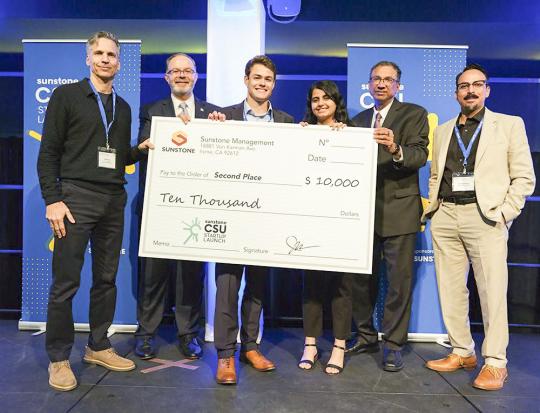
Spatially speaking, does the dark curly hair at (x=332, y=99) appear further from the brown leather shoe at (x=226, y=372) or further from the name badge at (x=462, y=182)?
the brown leather shoe at (x=226, y=372)

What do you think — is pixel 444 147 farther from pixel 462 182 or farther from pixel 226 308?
pixel 226 308

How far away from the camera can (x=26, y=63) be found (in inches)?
136

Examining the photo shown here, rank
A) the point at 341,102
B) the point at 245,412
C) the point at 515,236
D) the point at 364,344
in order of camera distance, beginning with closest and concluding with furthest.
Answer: the point at 245,412 < the point at 341,102 < the point at 364,344 < the point at 515,236

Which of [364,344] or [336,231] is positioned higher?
[336,231]

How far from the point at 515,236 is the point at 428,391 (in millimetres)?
1940

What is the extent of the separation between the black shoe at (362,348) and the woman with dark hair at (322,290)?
0.33 m

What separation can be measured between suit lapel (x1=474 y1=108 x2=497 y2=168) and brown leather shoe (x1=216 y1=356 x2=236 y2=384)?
5.81ft

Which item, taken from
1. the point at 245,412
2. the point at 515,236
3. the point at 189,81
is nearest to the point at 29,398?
the point at 245,412

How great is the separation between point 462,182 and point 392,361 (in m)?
1.13

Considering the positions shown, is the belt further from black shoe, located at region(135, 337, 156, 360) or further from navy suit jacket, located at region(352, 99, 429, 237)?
black shoe, located at region(135, 337, 156, 360)

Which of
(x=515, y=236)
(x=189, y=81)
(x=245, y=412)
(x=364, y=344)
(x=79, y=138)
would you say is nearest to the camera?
(x=245, y=412)

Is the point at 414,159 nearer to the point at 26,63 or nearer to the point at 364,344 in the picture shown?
the point at 364,344

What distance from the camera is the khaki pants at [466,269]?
8.61 feet

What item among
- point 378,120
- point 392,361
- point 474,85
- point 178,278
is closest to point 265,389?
point 392,361
